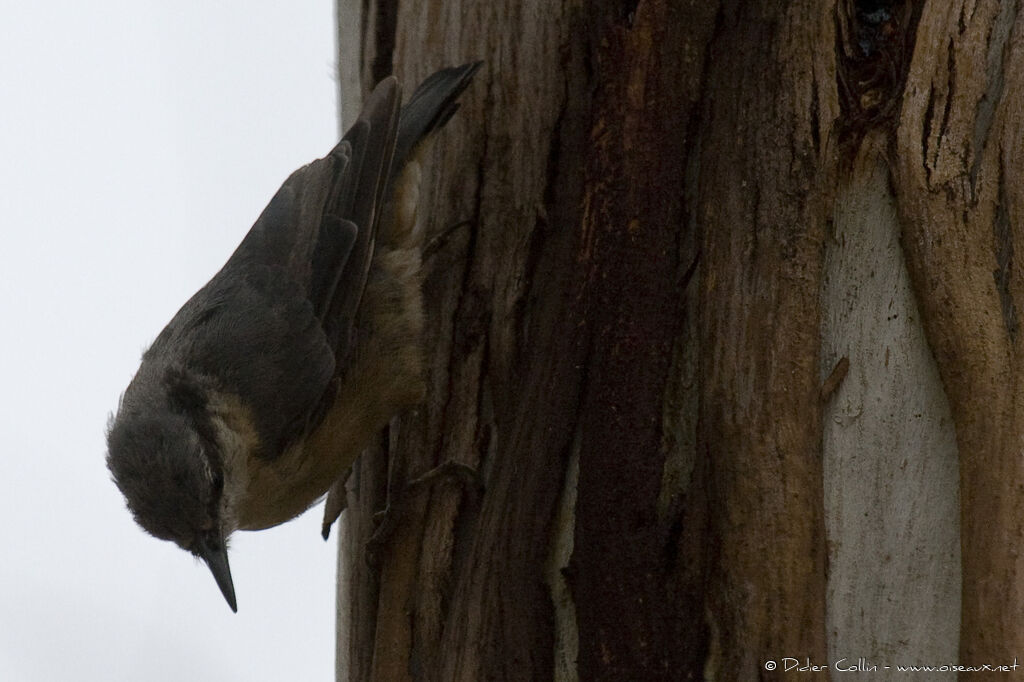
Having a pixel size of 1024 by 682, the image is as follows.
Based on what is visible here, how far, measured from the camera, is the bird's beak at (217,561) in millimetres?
2611

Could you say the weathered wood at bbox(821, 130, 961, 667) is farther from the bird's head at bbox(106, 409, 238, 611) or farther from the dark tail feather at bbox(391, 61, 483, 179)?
the bird's head at bbox(106, 409, 238, 611)

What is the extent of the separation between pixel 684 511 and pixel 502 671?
49 centimetres

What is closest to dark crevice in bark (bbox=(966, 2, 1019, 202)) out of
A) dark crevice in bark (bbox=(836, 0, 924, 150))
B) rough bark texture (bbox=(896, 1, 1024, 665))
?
rough bark texture (bbox=(896, 1, 1024, 665))

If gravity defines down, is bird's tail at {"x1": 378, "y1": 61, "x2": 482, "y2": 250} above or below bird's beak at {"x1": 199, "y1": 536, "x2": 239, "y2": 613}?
above

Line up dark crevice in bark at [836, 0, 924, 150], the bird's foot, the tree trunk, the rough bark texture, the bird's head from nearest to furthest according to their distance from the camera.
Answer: the rough bark texture < the tree trunk < dark crevice in bark at [836, 0, 924, 150] < the bird's foot < the bird's head

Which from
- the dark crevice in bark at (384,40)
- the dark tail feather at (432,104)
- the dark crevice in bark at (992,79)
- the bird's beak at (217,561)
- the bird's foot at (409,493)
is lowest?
the bird's beak at (217,561)

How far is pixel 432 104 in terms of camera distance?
8.43 feet

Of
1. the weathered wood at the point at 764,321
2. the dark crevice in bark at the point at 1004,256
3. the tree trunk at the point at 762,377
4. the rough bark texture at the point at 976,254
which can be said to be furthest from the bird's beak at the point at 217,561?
the dark crevice in bark at the point at 1004,256

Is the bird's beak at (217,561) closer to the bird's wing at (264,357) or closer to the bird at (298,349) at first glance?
the bird at (298,349)

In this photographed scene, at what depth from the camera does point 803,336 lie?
2.07 metres

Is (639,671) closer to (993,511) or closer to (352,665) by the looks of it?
(993,511)

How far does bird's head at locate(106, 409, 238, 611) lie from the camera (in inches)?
101

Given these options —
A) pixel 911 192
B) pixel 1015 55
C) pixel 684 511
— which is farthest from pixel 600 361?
pixel 1015 55

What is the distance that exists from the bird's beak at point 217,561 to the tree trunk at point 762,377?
0.50 meters
